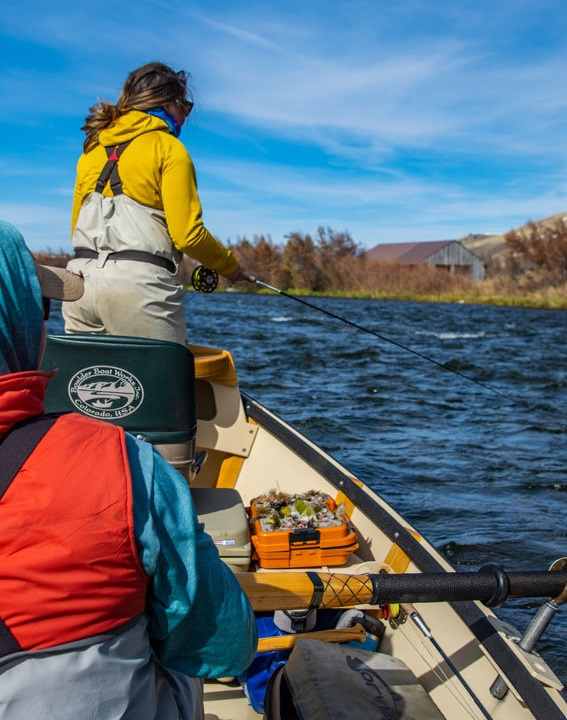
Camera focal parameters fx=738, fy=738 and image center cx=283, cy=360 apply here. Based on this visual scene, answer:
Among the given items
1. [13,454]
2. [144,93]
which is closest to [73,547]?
[13,454]

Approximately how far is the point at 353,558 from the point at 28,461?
9.04 feet

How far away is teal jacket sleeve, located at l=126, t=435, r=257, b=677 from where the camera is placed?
1.22 m

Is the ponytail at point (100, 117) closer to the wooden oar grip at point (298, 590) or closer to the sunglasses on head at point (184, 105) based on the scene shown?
the sunglasses on head at point (184, 105)

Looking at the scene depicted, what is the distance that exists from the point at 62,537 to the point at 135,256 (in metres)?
2.32

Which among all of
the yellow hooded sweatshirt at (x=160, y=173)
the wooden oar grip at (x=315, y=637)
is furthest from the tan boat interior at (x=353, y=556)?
the yellow hooded sweatshirt at (x=160, y=173)

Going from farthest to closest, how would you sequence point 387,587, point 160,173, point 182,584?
point 160,173, point 387,587, point 182,584

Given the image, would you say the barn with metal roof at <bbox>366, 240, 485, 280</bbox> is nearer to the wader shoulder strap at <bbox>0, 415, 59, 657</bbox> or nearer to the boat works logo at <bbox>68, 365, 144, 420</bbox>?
the boat works logo at <bbox>68, 365, 144, 420</bbox>

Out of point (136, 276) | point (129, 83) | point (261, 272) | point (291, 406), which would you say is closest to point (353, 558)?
point (136, 276)

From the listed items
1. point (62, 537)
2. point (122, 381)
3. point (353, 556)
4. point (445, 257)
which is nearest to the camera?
point (62, 537)

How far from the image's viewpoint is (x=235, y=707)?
8.89 ft

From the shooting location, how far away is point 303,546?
3432 millimetres

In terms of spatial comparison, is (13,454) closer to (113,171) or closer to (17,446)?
(17,446)

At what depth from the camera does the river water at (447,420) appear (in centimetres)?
661

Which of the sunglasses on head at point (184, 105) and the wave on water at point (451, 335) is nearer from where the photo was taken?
the sunglasses on head at point (184, 105)
